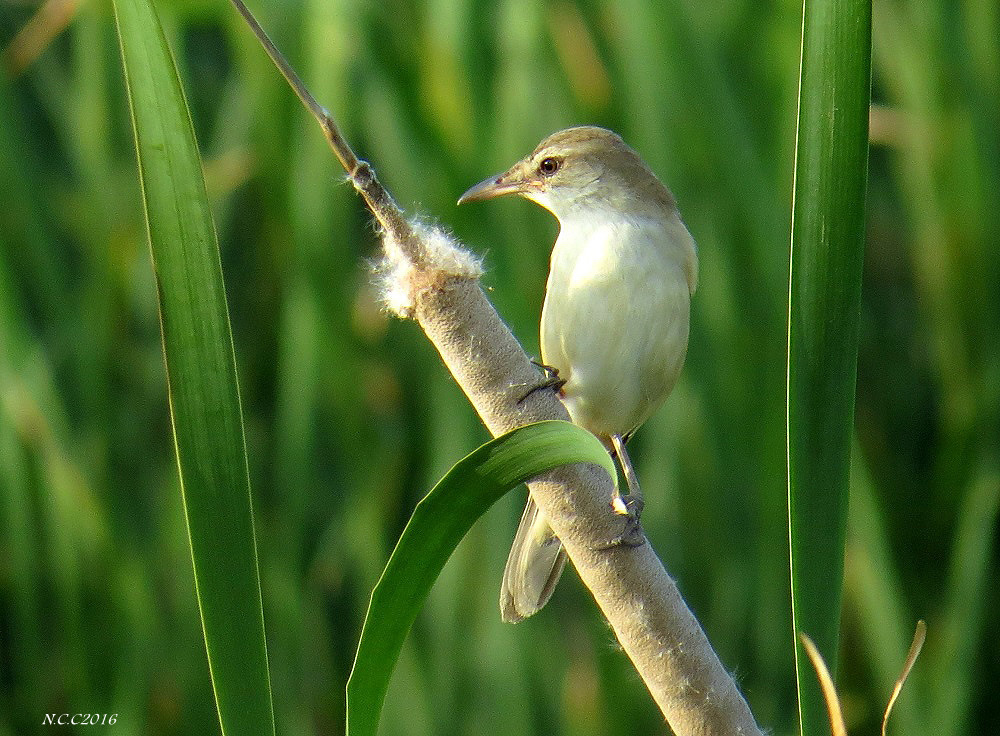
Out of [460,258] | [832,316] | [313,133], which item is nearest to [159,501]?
[313,133]

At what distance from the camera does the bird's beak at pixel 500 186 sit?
51.2 inches

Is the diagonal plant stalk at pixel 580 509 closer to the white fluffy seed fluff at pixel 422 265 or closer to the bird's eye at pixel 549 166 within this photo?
the white fluffy seed fluff at pixel 422 265

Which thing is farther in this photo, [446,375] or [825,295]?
[446,375]

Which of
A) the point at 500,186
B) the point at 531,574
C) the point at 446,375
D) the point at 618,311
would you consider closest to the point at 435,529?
the point at 531,574

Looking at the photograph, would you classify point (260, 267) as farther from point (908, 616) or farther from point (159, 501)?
point (908, 616)

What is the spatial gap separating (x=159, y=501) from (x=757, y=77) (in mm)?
1282

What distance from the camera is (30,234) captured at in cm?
181

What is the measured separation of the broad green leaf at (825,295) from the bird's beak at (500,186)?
769mm

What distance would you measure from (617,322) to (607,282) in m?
0.04

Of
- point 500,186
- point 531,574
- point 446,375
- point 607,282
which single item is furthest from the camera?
point 446,375

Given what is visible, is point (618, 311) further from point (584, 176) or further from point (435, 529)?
point (435, 529)

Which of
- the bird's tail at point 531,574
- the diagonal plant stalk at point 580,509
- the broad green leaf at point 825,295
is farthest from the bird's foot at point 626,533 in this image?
the bird's tail at point 531,574

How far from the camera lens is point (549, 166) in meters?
1.38

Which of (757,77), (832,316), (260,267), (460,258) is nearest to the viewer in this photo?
(832,316)
